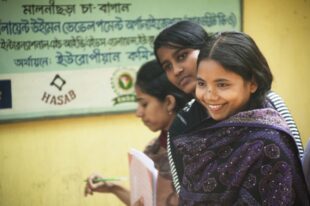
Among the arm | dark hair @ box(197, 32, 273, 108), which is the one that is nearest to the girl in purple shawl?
dark hair @ box(197, 32, 273, 108)

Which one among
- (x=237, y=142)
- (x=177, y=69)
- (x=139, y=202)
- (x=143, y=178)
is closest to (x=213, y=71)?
(x=237, y=142)

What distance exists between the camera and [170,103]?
5.40ft

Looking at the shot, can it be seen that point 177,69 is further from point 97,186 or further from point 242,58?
point 97,186

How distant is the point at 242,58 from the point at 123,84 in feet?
6.18

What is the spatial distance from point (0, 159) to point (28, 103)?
0.38 m

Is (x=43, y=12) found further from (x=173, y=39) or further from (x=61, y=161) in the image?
(x=173, y=39)

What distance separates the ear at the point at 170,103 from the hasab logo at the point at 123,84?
4.04 ft

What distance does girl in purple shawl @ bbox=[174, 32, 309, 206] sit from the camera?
933 mm

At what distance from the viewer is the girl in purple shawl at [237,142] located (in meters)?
0.93

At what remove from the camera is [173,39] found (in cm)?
142

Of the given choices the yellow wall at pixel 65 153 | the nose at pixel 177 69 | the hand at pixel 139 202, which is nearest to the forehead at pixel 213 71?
the nose at pixel 177 69

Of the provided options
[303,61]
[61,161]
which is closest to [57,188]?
[61,161]

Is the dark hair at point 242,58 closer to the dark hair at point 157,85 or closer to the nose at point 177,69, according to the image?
the nose at point 177,69

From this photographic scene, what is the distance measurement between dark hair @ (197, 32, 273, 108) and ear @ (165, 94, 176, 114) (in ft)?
1.81
